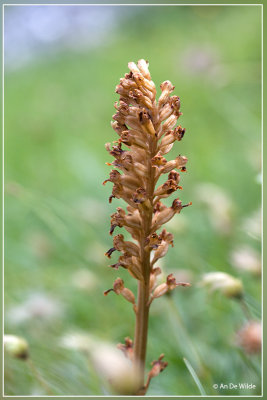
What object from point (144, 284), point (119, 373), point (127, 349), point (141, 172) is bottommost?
point (119, 373)

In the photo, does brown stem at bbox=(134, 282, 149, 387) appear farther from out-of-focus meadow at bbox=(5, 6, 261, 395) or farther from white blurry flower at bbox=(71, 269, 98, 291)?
white blurry flower at bbox=(71, 269, 98, 291)

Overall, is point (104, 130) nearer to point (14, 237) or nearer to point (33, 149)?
point (33, 149)

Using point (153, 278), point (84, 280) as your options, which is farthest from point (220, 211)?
point (153, 278)

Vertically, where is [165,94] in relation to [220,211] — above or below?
below

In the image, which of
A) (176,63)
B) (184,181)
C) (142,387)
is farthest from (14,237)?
(176,63)

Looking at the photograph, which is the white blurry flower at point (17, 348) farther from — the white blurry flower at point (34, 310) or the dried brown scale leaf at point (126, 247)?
the white blurry flower at point (34, 310)

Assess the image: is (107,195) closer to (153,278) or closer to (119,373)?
(153,278)
